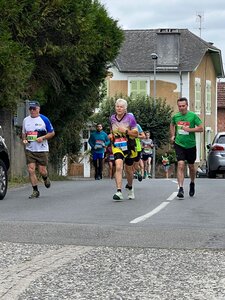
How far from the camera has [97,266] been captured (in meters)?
7.79

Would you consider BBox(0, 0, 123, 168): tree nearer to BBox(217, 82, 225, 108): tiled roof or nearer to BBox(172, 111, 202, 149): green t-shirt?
BBox(172, 111, 202, 149): green t-shirt

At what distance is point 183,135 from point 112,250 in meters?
6.32

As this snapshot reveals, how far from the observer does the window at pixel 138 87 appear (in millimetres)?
52625

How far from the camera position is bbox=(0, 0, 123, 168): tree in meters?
19.3

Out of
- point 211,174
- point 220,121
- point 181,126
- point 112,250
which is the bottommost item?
point 211,174

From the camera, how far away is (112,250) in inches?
341

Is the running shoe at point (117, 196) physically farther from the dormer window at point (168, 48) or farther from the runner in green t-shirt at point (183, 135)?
the dormer window at point (168, 48)

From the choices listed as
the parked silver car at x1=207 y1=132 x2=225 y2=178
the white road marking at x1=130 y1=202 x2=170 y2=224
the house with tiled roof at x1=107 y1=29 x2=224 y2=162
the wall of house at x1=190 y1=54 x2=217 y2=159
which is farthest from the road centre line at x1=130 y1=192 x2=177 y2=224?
the wall of house at x1=190 y1=54 x2=217 y2=159

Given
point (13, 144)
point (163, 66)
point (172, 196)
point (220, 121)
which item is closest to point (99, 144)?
point (13, 144)

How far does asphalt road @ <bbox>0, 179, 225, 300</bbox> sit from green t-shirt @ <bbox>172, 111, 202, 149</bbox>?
4.02 ft

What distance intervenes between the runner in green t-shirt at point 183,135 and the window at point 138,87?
3785cm

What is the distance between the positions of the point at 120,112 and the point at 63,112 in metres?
11.7

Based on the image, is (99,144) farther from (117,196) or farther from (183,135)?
(117,196)

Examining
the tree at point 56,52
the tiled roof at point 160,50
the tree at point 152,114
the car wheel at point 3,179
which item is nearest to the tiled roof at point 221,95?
the tiled roof at point 160,50
